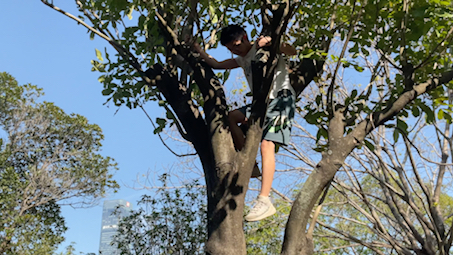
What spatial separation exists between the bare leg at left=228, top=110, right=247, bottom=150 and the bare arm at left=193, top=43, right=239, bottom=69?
409 mm

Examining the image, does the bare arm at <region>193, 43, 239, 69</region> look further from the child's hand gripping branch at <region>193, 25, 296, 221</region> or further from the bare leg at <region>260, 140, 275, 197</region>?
the bare leg at <region>260, 140, 275, 197</region>

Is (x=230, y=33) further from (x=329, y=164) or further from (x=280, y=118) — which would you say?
(x=329, y=164)

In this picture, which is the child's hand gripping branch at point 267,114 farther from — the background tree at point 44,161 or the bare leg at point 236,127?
the background tree at point 44,161

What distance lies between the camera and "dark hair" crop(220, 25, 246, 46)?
262cm

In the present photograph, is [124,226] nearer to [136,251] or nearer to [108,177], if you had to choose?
[136,251]

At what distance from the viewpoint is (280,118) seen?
2.38m

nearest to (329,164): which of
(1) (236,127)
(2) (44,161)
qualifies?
(1) (236,127)

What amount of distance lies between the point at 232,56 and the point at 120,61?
868 mm

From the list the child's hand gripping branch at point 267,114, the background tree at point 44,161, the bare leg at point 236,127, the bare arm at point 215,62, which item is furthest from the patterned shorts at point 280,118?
the background tree at point 44,161

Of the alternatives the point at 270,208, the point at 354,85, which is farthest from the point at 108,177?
the point at 270,208

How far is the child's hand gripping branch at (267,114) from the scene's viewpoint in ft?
7.45

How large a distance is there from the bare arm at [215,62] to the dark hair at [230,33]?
0.15 m

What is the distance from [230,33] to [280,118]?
0.74 m

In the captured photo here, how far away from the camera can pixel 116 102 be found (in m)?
2.83
